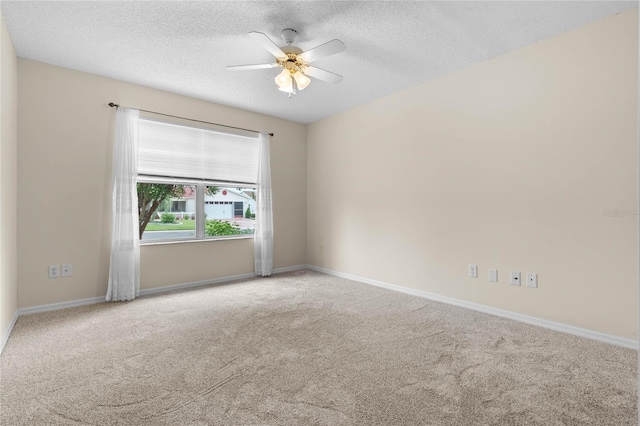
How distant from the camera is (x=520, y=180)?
2922 mm

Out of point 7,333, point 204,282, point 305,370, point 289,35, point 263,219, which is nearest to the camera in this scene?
point 305,370

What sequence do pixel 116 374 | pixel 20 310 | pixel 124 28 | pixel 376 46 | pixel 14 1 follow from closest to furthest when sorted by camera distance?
pixel 116 374 → pixel 14 1 → pixel 124 28 → pixel 376 46 → pixel 20 310

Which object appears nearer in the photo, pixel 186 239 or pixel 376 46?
Answer: pixel 376 46

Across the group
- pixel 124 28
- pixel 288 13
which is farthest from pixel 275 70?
pixel 124 28

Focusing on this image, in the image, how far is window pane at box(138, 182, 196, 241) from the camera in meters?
4.03

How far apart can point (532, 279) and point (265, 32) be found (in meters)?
3.27

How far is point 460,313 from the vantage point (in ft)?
10.3

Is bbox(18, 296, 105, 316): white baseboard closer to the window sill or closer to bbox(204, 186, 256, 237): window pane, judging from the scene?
the window sill

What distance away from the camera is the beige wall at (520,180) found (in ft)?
7.99

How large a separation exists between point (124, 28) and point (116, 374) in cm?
269

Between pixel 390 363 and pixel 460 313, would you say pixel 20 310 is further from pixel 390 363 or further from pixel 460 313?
pixel 460 313

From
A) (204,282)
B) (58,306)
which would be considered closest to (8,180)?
(58,306)

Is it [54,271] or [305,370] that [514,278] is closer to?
[305,370]

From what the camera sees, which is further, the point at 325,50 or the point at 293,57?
the point at 293,57
